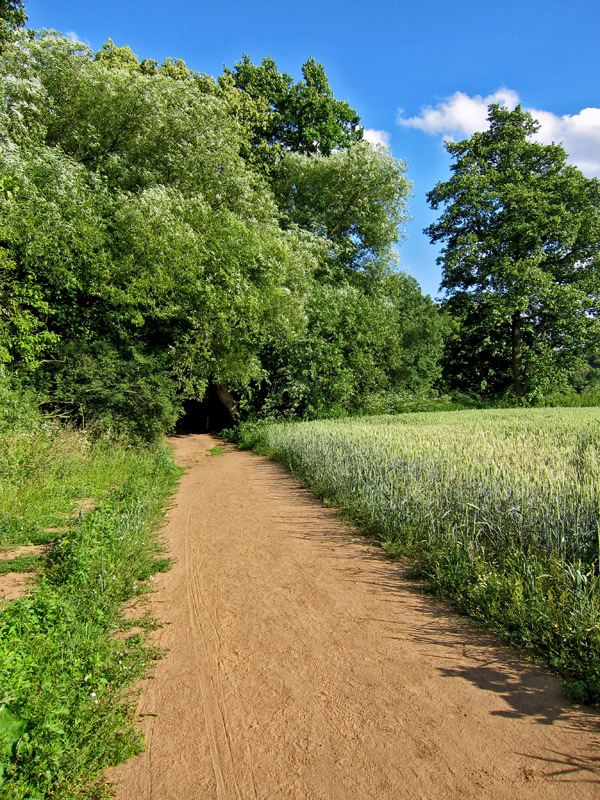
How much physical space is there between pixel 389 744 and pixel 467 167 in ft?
116

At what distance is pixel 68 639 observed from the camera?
345cm

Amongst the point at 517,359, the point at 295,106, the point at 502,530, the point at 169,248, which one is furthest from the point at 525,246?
the point at 502,530

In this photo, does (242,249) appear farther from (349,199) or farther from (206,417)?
(206,417)

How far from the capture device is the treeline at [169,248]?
12602mm

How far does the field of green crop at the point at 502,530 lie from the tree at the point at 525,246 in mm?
23473

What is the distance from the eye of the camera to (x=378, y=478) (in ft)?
25.2

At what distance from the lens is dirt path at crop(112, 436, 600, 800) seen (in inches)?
102

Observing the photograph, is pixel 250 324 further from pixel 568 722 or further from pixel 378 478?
pixel 568 722

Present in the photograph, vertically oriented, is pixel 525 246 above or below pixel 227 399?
above

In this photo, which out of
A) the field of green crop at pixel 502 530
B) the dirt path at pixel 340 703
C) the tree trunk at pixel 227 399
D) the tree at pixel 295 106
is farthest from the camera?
the tree at pixel 295 106

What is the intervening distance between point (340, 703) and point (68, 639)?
188 cm

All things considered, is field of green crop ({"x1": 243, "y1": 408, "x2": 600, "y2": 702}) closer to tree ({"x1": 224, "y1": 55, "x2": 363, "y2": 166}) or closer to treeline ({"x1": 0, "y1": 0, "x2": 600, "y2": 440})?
treeline ({"x1": 0, "y1": 0, "x2": 600, "y2": 440})

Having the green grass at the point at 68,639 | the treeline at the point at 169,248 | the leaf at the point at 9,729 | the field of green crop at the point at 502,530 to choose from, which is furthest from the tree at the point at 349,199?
the leaf at the point at 9,729

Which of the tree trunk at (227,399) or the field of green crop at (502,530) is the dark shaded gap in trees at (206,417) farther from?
the field of green crop at (502,530)
